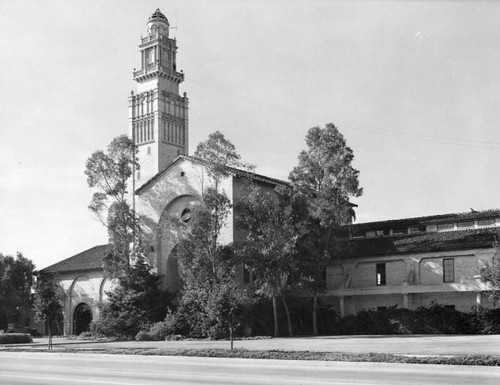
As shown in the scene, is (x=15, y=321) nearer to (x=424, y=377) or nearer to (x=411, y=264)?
(x=411, y=264)

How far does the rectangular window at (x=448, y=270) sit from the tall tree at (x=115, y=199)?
22588 mm

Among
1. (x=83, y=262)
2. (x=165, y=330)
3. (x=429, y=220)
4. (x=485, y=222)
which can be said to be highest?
(x=429, y=220)

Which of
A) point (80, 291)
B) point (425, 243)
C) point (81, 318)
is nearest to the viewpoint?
point (425, 243)

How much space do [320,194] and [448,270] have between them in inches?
383

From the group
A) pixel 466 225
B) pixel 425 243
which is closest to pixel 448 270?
pixel 425 243

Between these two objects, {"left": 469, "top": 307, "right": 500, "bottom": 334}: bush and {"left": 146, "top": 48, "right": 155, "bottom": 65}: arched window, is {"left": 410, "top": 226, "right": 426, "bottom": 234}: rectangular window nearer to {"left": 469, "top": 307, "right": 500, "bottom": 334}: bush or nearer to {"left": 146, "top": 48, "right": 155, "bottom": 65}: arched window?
{"left": 469, "top": 307, "right": 500, "bottom": 334}: bush

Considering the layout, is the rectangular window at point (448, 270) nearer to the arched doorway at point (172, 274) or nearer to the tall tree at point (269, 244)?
the tall tree at point (269, 244)

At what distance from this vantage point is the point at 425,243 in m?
46.6

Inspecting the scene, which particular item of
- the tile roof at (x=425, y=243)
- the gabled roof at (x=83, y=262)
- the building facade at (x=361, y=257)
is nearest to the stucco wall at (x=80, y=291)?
the building facade at (x=361, y=257)

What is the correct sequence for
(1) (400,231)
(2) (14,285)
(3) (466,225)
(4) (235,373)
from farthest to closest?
(2) (14,285) → (1) (400,231) → (3) (466,225) → (4) (235,373)

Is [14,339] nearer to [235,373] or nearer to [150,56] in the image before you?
[235,373]

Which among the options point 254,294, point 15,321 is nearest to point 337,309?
point 254,294

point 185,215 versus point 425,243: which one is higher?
point 185,215

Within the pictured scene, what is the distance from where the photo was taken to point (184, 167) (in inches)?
2090
